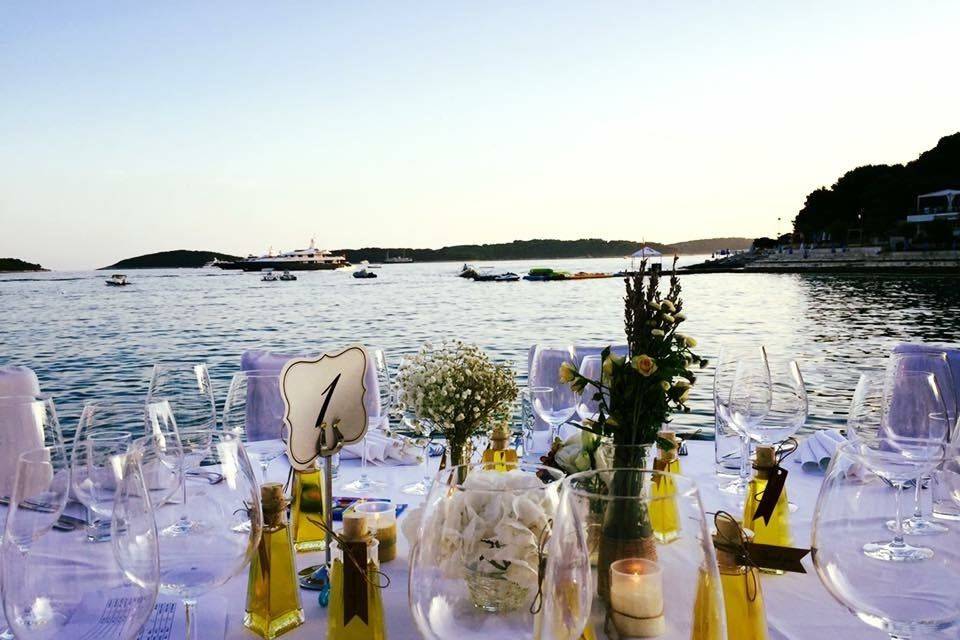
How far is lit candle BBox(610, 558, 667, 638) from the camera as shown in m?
0.61

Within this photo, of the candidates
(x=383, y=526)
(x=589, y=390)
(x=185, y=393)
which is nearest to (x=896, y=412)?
(x=589, y=390)

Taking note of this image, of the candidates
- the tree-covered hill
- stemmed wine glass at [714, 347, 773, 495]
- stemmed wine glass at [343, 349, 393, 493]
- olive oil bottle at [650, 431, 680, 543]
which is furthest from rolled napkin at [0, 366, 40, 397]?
the tree-covered hill

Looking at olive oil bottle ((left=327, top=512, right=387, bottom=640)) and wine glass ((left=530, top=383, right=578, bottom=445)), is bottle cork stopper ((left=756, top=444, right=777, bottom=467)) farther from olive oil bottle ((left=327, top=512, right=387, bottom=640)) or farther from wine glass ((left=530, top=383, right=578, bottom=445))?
olive oil bottle ((left=327, top=512, right=387, bottom=640))

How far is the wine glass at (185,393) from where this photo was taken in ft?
5.63

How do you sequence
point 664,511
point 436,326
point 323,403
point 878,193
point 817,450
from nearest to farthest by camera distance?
point 664,511
point 323,403
point 817,450
point 436,326
point 878,193

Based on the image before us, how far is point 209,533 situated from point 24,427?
2.43ft

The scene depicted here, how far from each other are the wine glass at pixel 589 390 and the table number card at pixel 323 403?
60 cm

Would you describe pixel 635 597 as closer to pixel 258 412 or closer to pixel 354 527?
pixel 354 527

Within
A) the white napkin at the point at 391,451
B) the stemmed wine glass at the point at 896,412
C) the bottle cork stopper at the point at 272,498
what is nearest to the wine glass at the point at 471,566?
the bottle cork stopper at the point at 272,498

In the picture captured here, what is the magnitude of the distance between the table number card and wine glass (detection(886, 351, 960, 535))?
0.95 m

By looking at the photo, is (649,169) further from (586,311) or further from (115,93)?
(115,93)

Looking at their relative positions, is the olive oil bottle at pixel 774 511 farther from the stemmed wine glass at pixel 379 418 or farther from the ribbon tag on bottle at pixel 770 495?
the stemmed wine glass at pixel 379 418

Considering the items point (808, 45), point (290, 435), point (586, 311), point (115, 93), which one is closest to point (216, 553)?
point (290, 435)

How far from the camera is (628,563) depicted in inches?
24.8
